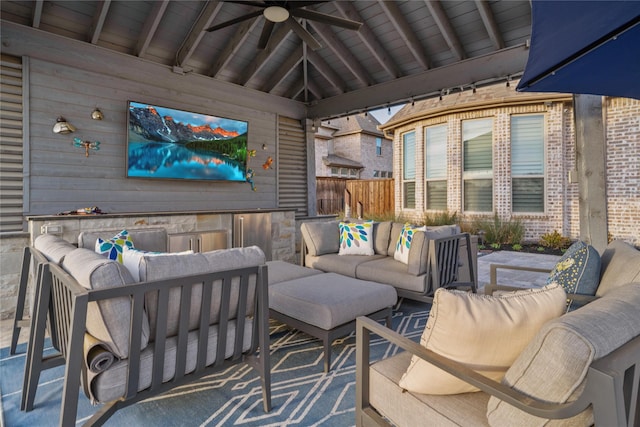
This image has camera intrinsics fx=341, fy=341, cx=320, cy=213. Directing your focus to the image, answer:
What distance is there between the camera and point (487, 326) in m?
1.09

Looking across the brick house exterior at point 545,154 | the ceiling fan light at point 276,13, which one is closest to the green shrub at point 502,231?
the brick house exterior at point 545,154

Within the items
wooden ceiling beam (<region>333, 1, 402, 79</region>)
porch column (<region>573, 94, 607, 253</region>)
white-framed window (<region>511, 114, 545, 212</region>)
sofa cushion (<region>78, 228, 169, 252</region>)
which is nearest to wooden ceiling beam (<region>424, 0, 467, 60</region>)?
wooden ceiling beam (<region>333, 1, 402, 79</region>)

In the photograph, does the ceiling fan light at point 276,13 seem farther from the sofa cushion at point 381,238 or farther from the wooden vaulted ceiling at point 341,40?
the sofa cushion at point 381,238

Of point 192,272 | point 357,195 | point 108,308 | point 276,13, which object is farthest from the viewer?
point 357,195

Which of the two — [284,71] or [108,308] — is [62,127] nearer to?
[284,71]

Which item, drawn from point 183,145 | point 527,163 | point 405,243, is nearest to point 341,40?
point 183,145

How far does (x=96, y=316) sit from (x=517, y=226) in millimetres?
7500

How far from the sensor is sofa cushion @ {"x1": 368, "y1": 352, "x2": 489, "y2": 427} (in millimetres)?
1127

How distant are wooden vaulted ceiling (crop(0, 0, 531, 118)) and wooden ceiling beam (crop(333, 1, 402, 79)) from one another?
1cm

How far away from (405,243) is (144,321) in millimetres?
2728

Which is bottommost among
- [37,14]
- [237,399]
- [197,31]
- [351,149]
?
[237,399]

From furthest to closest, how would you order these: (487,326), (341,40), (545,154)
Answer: (545,154), (341,40), (487,326)

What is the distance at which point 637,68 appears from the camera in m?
1.99

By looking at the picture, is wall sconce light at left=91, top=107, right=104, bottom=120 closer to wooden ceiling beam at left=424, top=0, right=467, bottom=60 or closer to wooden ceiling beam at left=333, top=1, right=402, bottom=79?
wooden ceiling beam at left=333, top=1, right=402, bottom=79
